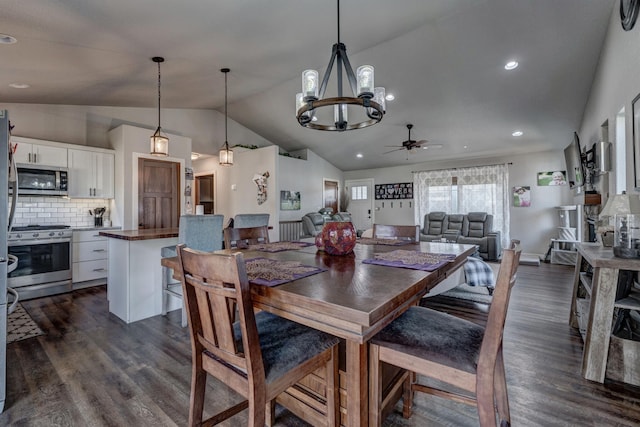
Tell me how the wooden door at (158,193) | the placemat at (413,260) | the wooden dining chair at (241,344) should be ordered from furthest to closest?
the wooden door at (158,193)
the placemat at (413,260)
the wooden dining chair at (241,344)

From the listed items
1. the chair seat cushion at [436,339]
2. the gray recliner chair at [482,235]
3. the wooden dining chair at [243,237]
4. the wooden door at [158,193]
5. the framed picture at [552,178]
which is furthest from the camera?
the framed picture at [552,178]

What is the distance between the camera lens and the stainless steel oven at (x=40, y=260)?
365cm

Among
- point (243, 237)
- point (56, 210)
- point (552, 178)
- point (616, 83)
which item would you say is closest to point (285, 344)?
point (243, 237)

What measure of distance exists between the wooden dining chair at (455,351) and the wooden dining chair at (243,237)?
137cm

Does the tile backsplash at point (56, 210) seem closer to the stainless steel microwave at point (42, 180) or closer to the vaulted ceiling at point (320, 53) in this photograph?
the stainless steel microwave at point (42, 180)

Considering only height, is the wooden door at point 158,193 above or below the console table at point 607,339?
above

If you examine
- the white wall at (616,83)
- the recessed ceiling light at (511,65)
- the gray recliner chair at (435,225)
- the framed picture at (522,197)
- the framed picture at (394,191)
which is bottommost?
the gray recliner chair at (435,225)

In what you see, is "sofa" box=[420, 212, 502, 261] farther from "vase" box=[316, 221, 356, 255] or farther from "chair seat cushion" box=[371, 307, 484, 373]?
"chair seat cushion" box=[371, 307, 484, 373]

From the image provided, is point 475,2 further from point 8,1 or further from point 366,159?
point 366,159

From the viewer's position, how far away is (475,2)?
10.3 ft

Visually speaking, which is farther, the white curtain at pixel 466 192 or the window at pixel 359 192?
the window at pixel 359 192

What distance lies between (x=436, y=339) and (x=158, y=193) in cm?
532

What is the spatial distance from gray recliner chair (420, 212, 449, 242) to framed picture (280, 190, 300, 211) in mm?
3270

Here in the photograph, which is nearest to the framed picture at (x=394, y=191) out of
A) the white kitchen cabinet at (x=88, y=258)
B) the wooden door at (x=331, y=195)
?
the wooden door at (x=331, y=195)
